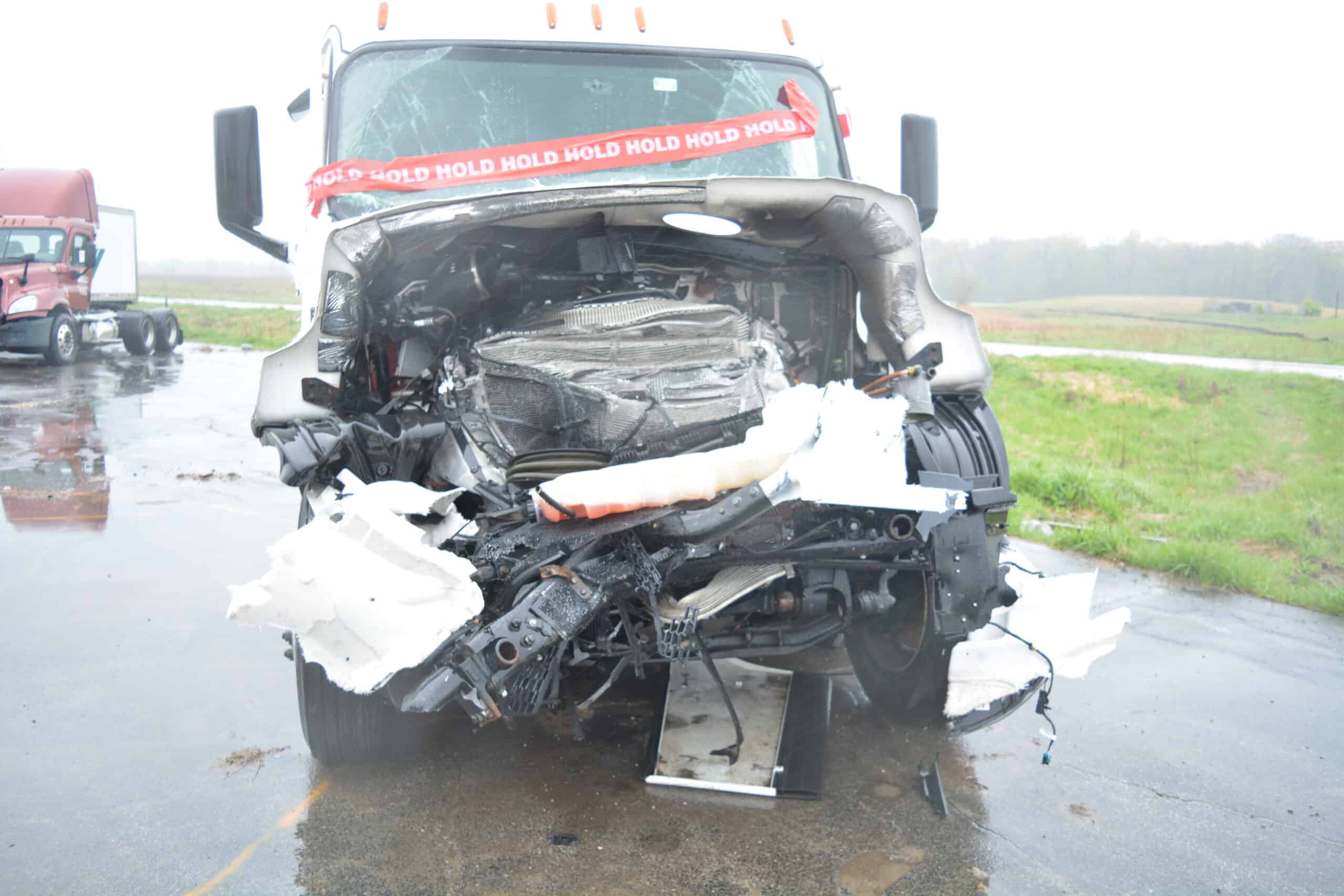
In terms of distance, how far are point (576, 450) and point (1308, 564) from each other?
549cm

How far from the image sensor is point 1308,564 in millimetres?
6516

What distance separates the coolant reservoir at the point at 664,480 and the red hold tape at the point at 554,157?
1.57 m

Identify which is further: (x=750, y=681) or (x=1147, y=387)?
(x=1147, y=387)

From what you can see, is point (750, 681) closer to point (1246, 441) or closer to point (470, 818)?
point (470, 818)

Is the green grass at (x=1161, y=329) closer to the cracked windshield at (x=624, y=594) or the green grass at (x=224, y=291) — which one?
the cracked windshield at (x=624, y=594)

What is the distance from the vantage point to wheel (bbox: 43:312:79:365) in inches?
649

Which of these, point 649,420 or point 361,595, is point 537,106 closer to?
point 649,420

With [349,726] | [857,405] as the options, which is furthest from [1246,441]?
[349,726]

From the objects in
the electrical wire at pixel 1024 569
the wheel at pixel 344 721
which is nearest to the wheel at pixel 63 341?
the wheel at pixel 344 721

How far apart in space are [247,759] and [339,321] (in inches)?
59.4

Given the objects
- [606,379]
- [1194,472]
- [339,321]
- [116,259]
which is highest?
[116,259]

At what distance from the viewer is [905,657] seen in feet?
11.9

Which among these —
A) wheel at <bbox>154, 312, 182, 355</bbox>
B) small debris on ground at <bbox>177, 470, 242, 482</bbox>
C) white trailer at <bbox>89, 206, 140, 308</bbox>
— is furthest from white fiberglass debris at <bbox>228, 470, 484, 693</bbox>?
white trailer at <bbox>89, 206, 140, 308</bbox>

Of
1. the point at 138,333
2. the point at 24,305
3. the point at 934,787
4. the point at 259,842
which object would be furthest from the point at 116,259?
the point at 934,787
